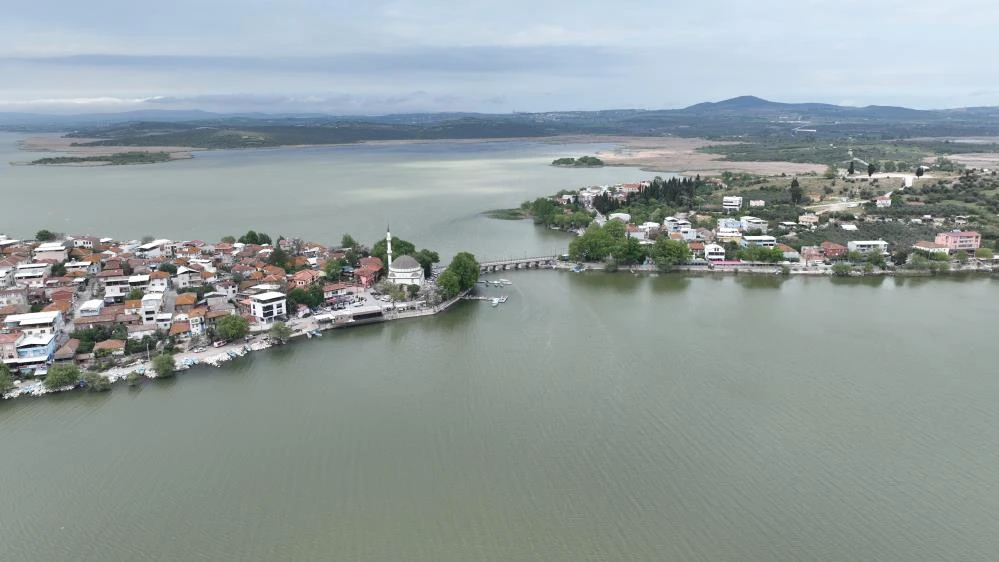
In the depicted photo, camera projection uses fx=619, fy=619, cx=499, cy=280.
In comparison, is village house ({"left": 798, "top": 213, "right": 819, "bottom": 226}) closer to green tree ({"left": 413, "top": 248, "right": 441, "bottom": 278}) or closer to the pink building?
the pink building

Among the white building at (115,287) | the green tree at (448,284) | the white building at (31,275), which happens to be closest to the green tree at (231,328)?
the white building at (115,287)

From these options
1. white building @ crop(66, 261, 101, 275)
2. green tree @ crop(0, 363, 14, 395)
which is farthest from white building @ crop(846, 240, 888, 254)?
white building @ crop(66, 261, 101, 275)

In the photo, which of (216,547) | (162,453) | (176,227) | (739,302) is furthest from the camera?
(176,227)

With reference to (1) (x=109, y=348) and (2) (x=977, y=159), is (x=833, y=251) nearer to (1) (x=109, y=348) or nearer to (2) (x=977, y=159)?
(1) (x=109, y=348)

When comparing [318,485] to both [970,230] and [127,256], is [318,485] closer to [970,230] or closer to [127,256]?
[127,256]

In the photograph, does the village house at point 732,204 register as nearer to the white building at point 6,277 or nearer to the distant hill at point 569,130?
the white building at point 6,277

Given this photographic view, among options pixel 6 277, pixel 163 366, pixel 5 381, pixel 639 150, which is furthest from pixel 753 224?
pixel 639 150

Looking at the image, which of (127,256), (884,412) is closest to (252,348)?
(127,256)
